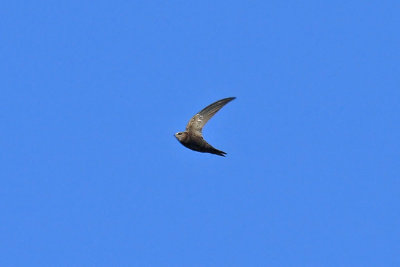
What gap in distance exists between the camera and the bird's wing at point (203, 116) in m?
40.0

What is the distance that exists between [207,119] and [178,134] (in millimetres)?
1817

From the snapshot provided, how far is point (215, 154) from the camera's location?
4116 cm

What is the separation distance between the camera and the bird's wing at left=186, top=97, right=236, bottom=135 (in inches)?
1576

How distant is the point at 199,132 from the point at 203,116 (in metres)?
0.94

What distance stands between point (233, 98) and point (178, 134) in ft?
12.0

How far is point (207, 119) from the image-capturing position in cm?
4044

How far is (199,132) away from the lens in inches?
1578

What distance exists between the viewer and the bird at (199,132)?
39969mm

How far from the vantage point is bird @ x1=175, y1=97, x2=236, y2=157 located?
3997 centimetres

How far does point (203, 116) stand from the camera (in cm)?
4038

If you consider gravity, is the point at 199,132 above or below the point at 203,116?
below

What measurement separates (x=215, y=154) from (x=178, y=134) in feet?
8.42

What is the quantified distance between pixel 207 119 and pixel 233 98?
187cm
